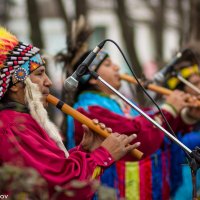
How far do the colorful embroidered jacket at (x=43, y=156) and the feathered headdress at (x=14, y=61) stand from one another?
0.22 meters

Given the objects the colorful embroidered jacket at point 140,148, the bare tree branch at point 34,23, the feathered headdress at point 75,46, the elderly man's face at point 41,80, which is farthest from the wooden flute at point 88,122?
the bare tree branch at point 34,23

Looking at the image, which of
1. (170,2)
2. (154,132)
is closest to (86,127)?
(154,132)

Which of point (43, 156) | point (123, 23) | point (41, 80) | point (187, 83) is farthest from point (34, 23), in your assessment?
point (43, 156)

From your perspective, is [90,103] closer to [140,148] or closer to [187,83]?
[140,148]

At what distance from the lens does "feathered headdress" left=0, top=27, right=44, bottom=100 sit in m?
4.16

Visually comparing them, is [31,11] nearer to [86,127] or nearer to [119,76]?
[119,76]

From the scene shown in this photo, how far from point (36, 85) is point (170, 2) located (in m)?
13.3

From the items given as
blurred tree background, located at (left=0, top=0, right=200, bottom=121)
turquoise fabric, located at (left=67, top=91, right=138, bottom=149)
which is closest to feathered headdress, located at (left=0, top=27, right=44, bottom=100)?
turquoise fabric, located at (left=67, top=91, right=138, bottom=149)

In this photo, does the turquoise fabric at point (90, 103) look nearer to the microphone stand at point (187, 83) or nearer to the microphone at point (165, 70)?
the microphone at point (165, 70)

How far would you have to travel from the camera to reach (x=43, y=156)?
3.86 metres

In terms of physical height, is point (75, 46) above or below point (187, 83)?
above

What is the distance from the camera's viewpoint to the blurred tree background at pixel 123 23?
1014cm

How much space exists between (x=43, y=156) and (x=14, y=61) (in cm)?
67

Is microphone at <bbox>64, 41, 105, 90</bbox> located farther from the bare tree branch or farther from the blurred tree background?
the bare tree branch
